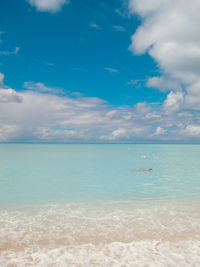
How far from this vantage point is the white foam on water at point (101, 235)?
9.02 meters

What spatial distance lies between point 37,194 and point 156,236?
1603cm

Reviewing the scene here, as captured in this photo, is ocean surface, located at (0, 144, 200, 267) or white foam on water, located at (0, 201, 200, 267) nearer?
white foam on water, located at (0, 201, 200, 267)

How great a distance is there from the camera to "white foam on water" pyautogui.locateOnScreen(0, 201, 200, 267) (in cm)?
902

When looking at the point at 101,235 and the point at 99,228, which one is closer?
the point at 101,235

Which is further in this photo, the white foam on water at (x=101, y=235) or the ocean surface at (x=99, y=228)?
the ocean surface at (x=99, y=228)

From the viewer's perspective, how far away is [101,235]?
1181cm

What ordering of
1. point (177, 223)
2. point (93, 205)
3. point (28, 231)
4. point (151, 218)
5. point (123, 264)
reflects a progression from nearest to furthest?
point (123, 264) → point (28, 231) → point (177, 223) → point (151, 218) → point (93, 205)

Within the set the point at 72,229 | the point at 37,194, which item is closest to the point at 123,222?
the point at 72,229

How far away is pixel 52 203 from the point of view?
1953cm

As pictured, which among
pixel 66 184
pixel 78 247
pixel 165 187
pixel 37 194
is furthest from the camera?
pixel 66 184

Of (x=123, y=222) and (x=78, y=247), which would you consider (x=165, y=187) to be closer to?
(x=123, y=222)

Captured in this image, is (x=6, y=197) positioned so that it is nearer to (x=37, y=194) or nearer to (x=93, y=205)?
(x=37, y=194)

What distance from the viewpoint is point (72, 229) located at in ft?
42.1

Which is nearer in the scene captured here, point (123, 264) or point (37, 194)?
point (123, 264)
